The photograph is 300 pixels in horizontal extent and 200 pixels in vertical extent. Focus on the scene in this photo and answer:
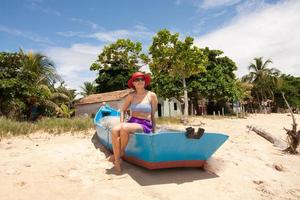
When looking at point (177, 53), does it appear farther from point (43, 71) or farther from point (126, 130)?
point (126, 130)

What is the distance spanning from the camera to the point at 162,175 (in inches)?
180

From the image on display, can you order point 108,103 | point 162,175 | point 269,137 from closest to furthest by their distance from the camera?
1. point 162,175
2. point 269,137
3. point 108,103

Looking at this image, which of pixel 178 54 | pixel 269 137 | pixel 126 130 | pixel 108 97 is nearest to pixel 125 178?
pixel 126 130

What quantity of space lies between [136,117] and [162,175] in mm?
980

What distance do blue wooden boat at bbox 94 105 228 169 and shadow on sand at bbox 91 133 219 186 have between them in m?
0.12

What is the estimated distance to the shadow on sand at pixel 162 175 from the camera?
4.37 metres

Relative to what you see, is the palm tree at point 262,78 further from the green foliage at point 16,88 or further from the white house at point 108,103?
the green foliage at point 16,88

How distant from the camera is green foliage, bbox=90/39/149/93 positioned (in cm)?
2623

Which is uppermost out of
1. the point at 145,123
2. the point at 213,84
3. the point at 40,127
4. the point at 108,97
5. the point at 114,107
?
the point at 213,84

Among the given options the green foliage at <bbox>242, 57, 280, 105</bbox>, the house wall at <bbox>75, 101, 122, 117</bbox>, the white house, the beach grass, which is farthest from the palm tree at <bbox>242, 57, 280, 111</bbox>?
the beach grass

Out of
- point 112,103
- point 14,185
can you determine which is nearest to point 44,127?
point 14,185

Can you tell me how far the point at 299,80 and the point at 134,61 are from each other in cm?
3305

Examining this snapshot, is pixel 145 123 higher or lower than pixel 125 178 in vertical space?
higher

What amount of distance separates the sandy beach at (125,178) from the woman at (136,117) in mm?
465
